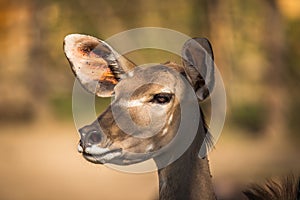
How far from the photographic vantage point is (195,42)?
15.6 ft

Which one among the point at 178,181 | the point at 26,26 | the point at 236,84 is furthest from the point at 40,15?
the point at 178,181

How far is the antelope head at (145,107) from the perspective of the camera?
15.1ft

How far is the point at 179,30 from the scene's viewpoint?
55.7 feet

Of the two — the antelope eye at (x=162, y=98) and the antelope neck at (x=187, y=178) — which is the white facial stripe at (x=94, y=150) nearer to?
the antelope eye at (x=162, y=98)

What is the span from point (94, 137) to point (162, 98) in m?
0.44

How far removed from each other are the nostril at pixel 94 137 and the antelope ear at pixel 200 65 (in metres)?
0.57

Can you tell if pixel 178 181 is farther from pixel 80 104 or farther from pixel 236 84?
pixel 236 84

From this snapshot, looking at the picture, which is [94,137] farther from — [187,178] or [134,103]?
[187,178]

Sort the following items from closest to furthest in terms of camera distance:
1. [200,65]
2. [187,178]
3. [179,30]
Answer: [200,65] < [187,178] < [179,30]

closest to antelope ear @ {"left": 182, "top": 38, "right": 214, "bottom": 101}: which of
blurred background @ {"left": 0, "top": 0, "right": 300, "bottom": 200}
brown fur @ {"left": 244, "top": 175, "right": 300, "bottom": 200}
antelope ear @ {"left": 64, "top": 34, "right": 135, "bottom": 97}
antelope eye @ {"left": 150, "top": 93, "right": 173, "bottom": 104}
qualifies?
antelope eye @ {"left": 150, "top": 93, "right": 173, "bottom": 104}

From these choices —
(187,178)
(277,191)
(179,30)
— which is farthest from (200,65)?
(179,30)

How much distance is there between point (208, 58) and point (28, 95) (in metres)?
14.3

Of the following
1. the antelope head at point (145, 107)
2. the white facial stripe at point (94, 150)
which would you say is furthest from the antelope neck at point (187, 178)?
→ the white facial stripe at point (94, 150)

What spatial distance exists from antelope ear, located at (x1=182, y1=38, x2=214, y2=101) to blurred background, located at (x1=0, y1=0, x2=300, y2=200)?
34.9 ft
